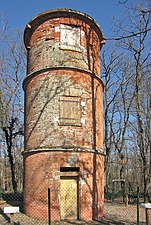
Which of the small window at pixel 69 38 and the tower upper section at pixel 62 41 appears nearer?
the tower upper section at pixel 62 41

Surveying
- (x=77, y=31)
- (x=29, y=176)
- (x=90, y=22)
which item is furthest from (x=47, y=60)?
(x=29, y=176)

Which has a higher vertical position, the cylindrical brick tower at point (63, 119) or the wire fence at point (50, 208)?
the cylindrical brick tower at point (63, 119)

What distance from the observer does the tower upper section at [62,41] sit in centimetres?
1244

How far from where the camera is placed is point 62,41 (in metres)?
12.6

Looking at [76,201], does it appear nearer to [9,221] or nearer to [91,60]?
[9,221]

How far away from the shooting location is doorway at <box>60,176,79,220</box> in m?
11.1

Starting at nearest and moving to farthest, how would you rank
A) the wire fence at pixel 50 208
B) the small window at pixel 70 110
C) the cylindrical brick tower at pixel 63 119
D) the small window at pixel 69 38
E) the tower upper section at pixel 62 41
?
1. the wire fence at pixel 50 208
2. the cylindrical brick tower at pixel 63 119
3. the small window at pixel 70 110
4. the tower upper section at pixel 62 41
5. the small window at pixel 69 38

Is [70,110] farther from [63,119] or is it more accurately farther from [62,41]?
[62,41]

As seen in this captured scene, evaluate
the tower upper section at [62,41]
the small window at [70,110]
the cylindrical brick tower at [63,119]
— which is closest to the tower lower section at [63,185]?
the cylindrical brick tower at [63,119]

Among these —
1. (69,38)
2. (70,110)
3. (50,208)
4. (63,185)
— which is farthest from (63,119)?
(69,38)

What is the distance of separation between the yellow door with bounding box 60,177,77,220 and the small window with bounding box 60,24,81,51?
6335mm

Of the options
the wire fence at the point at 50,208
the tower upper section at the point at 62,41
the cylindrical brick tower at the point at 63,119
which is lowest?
the wire fence at the point at 50,208

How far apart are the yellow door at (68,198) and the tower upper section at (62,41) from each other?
17.9ft

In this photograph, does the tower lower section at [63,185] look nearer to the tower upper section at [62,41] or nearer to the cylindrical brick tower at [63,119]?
the cylindrical brick tower at [63,119]
